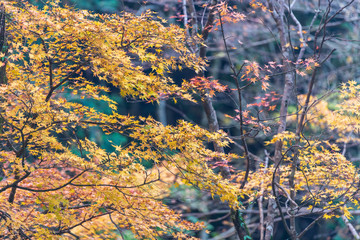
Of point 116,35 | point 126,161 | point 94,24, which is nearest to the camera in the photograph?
point 94,24

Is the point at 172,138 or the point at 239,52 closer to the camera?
the point at 172,138

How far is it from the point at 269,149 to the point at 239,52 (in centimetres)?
456

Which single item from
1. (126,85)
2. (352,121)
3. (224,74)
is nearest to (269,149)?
(224,74)

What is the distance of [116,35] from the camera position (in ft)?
14.8

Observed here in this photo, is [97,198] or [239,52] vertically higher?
[239,52]

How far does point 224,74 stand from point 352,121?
345 inches

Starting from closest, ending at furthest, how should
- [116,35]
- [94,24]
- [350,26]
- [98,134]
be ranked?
[94,24]
[116,35]
[98,134]
[350,26]

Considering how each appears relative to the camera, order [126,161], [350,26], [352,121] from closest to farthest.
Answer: [126,161]
[352,121]
[350,26]

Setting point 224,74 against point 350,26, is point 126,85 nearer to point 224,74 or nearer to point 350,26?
point 224,74

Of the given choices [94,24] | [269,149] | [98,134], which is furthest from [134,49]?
[269,149]

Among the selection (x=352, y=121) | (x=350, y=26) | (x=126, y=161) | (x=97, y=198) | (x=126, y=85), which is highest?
(x=350, y=26)

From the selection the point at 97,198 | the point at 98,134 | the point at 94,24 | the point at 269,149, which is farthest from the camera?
the point at 269,149

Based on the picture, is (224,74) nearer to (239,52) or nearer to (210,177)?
(239,52)

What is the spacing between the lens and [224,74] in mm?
15711
